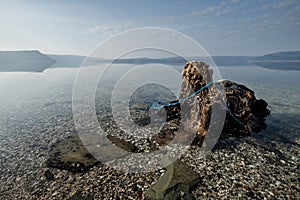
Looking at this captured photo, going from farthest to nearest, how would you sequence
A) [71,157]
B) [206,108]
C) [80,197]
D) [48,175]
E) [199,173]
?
[206,108]
[71,157]
[48,175]
[199,173]
[80,197]

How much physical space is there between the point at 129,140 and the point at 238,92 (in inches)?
317

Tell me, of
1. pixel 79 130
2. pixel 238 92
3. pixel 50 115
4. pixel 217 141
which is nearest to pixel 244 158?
pixel 217 141

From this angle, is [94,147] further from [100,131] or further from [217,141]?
[217,141]

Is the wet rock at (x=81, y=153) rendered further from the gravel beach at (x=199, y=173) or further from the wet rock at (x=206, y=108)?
the wet rock at (x=206, y=108)

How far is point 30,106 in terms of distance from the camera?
77.5 ft

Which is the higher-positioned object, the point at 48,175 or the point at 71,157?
the point at 71,157

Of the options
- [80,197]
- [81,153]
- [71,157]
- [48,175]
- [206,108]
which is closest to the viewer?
[80,197]

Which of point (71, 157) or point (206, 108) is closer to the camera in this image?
point (71, 157)

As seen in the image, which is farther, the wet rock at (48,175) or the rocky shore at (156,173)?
the wet rock at (48,175)

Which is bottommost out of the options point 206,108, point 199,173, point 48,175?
point 48,175

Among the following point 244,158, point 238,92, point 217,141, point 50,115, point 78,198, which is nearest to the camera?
point 78,198

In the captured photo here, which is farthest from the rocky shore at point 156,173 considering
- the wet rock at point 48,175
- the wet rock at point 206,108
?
the wet rock at point 206,108

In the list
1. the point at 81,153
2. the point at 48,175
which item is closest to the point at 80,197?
the point at 48,175

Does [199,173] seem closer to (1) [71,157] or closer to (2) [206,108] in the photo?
(2) [206,108]
